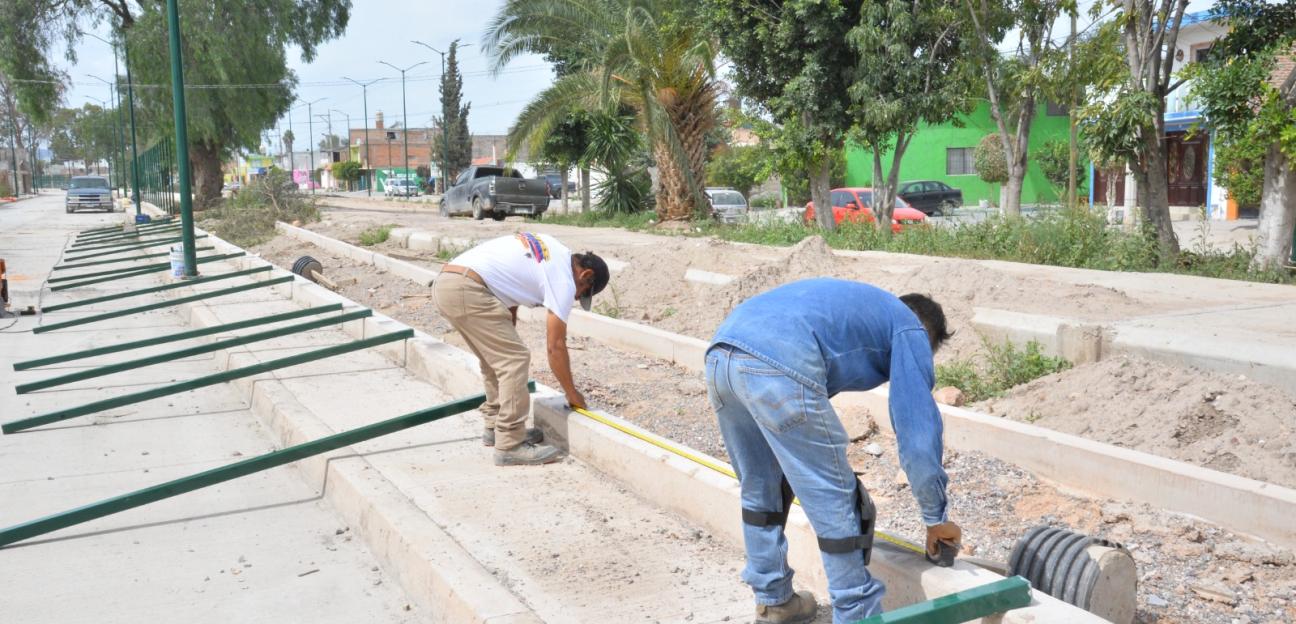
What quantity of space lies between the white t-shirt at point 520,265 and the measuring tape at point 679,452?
71 centimetres

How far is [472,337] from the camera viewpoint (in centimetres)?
567

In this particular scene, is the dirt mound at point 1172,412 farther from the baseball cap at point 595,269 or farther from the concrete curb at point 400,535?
the concrete curb at point 400,535

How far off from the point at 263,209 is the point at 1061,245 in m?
20.9

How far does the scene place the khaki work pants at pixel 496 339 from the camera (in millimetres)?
5574

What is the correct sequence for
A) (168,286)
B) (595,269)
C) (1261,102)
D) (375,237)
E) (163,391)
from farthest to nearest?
(375,237) < (168,286) < (1261,102) < (163,391) < (595,269)

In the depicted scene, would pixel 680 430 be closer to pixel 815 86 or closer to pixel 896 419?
pixel 896 419

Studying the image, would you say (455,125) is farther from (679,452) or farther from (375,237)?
(679,452)

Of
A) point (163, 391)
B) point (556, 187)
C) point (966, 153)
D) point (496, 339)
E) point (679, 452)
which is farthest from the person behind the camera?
point (556, 187)

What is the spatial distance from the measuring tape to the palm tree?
1425 centimetres

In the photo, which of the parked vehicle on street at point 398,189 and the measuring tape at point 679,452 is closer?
the measuring tape at point 679,452

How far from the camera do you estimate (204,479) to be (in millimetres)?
5145

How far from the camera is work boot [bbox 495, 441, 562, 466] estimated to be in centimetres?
577

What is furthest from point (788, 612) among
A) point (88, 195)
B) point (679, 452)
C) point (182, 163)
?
point (88, 195)

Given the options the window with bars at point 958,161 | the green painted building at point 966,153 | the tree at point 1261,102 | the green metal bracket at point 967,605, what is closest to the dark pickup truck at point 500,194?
the green painted building at point 966,153
